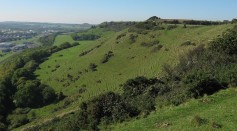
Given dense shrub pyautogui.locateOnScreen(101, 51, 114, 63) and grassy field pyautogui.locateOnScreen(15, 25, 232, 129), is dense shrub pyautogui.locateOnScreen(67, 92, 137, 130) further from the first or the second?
dense shrub pyautogui.locateOnScreen(101, 51, 114, 63)

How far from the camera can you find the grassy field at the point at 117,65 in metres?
86.5

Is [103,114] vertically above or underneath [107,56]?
above

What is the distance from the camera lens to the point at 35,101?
330 feet

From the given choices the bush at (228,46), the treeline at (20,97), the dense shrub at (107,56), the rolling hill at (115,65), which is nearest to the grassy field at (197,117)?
the bush at (228,46)

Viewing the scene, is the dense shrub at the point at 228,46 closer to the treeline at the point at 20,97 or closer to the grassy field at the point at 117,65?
the grassy field at the point at 117,65

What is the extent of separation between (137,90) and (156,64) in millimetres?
45985

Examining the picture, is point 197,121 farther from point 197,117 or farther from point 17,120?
point 17,120

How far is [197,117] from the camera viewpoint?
20.1m

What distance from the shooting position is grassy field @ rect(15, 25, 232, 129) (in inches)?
3406

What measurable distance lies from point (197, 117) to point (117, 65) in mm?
83000

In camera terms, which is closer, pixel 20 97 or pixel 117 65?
pixel 20 97

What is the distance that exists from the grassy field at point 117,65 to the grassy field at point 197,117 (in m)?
51.1

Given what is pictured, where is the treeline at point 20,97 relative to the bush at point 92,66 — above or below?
below

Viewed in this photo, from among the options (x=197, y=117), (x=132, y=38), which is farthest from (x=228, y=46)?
(x=132, y=38)
